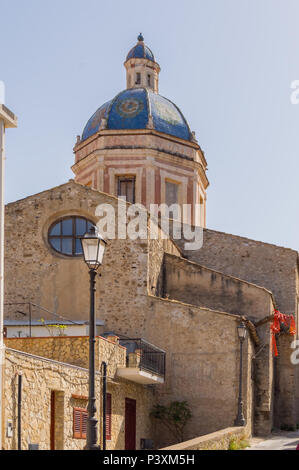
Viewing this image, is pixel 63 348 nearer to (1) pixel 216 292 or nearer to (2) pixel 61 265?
(2) pixel 61 265

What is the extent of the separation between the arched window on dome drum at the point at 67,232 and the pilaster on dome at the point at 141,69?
14568 millimetres

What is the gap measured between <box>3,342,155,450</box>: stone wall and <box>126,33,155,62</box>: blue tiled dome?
2292 centimetres

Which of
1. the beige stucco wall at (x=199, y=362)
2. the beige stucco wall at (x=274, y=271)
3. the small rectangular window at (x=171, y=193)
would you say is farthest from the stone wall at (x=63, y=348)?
the small rectangular window at (x=171, y=193)

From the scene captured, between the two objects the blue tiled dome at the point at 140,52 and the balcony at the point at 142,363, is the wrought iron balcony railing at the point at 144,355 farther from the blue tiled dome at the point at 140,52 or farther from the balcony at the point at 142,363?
the blue tiled dome at the point at 140,52

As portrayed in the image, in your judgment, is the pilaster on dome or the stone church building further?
the pilaster on dome

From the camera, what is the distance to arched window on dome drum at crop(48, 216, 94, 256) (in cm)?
2988

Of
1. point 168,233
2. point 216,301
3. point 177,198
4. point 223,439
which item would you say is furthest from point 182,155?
point 223,439

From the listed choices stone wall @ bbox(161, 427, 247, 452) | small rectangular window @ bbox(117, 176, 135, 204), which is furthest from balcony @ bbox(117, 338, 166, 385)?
small rectangular window @ bbox(117, 176, 135, 204)

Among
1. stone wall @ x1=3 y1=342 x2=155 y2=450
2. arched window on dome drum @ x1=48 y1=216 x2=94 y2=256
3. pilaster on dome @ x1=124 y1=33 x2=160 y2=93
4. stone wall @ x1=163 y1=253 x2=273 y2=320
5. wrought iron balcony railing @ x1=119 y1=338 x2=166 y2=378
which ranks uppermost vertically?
pilaster on dome @ x1=124 y1=33 x2=160 y2=93

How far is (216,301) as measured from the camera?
31219 mm

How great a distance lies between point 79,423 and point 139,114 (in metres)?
22.0

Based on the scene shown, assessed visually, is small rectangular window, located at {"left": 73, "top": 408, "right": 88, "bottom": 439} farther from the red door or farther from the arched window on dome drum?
the arched window on dome drum

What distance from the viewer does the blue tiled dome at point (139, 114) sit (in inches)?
1564

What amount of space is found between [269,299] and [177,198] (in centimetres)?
951
